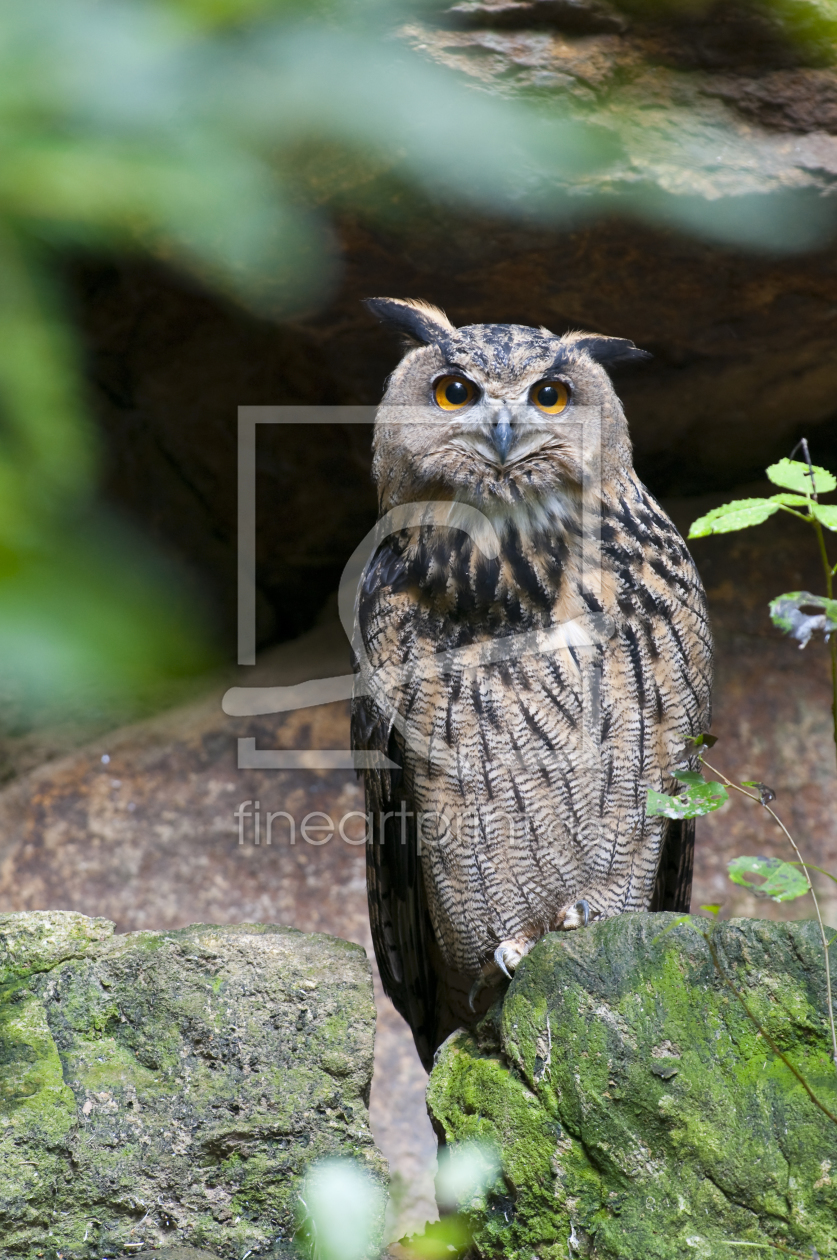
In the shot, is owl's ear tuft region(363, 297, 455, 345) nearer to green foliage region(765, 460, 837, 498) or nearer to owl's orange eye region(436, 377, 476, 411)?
owl's orange eye region(436, 377, 476, 411)

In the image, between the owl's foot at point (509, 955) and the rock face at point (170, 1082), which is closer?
the rock face at point (170, 1082)

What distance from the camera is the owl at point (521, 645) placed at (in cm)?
182

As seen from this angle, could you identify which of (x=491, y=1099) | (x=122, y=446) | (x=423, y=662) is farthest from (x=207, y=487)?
(x=491, y=1099)

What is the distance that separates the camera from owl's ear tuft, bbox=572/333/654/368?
6.53 ft

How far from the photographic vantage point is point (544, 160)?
0.55 meters

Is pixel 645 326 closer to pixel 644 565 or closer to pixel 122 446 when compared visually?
pixel 644 565

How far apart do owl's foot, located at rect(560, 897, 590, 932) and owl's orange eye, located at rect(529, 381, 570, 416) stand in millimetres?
871

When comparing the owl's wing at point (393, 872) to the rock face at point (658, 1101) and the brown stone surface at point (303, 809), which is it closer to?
the rock face at point (658, 1101)

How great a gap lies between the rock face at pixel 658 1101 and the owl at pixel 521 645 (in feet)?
1.17

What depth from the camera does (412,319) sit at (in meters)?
2.03

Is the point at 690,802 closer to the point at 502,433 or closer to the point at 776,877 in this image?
the point at 776,877

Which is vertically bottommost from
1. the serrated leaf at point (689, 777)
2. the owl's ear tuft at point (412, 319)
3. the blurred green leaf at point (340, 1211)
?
the blurred green leaf at point (340, 1211)

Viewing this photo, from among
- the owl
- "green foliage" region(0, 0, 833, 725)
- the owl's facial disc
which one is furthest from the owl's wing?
"green foliage" region(0, 0, 833, 725)

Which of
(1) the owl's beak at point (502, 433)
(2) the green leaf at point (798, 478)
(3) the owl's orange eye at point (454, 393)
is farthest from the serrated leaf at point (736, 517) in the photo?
(3) the owl's orange eye at point (454, 393)
